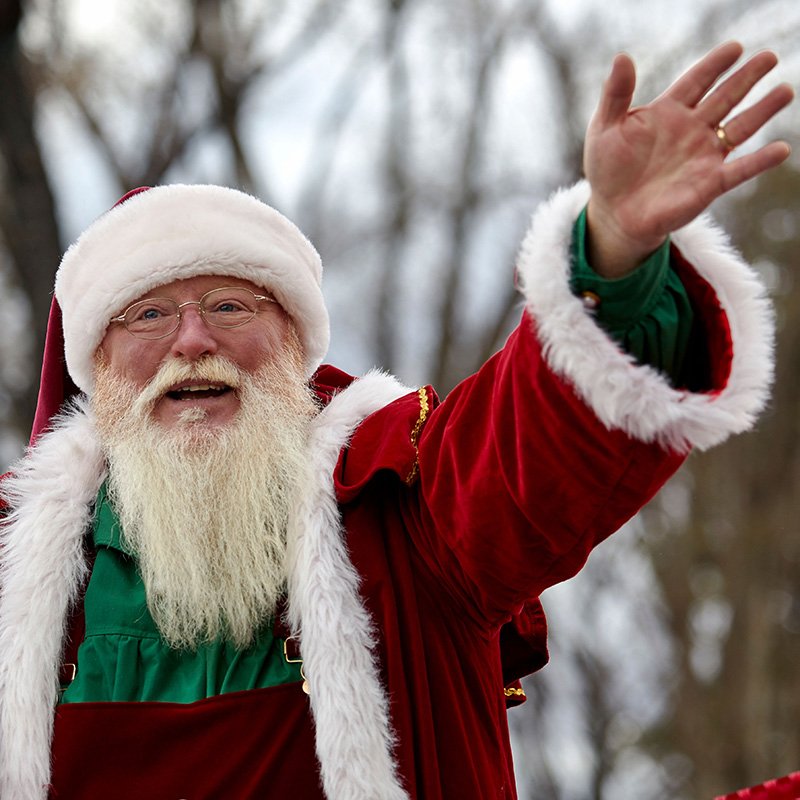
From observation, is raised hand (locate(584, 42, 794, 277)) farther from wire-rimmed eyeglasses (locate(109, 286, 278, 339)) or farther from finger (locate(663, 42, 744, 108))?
wire-rimmed eyeglasses (locate(109, 286, 278, 339))

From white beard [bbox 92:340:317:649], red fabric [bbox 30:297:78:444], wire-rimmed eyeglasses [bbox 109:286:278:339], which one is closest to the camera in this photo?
white beard [bbox 92:340:317:649]

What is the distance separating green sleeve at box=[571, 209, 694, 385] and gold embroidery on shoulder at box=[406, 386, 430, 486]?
0.66 m

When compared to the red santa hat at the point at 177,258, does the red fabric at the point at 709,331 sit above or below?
below

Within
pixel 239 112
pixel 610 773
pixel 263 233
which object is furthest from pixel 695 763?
pixel 263 233

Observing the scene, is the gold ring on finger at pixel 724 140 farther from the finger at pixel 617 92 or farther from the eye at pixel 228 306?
the eye at pixel 228 306

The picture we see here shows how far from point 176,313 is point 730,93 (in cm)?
164

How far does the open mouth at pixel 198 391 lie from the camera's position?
337cm

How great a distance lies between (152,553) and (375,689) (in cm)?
68

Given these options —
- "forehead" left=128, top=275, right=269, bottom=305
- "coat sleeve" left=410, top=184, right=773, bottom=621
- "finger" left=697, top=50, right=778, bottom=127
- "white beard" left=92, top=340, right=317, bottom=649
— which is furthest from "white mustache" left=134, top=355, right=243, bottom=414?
"finger" left=697, top=50, right=778, bottom=127

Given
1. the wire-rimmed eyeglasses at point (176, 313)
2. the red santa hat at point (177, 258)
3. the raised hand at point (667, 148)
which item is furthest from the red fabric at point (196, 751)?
the raised hand at point (667, 148)

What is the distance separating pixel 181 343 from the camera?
335 cm

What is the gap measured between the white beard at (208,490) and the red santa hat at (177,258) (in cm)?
25

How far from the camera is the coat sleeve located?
7.81ft

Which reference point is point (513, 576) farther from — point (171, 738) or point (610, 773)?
point (610, 773)
